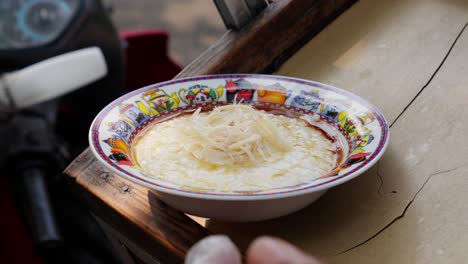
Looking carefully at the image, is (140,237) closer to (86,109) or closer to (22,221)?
(22,221)

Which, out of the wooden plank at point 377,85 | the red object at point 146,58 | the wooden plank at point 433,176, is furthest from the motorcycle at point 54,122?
the wooden plank at point 433,176

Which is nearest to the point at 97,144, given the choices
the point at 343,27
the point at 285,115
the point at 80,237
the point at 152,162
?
the point at 152,162

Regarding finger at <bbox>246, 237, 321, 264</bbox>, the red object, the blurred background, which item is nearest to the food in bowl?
finger at <bbox>246, 237, 321, 264</bbox>

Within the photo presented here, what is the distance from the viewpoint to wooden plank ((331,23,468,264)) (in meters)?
0.80

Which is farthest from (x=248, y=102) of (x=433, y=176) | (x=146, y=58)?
(x=146, y=58)

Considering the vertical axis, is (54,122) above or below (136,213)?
below

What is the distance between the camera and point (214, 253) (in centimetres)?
54

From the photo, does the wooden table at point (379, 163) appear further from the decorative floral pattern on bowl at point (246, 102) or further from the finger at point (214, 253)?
the finger at point (214, 253)

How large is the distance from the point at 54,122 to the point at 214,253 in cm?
139

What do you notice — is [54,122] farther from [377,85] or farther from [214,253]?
[214,253]

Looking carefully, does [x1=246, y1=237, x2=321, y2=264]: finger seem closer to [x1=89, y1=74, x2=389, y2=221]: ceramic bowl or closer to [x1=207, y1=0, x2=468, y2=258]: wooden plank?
[x1=89, y1=74, x2=389, y2=221]: ceramic bowl

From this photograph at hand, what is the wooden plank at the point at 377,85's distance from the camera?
0.86 meters

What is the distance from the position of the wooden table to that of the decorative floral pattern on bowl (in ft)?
0.29

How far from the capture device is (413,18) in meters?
1.37
